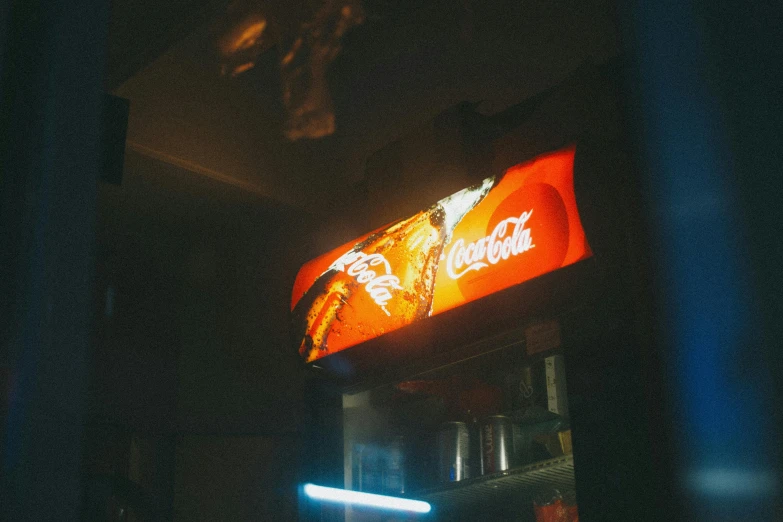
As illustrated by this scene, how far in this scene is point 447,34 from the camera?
2.86 metres

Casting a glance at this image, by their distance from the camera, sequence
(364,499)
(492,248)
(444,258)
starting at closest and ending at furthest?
1. (492,248)
2. (444,258)
3. (364,499)

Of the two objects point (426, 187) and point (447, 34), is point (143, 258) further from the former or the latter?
point (447, 34)

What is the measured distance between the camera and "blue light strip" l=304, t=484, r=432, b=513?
8.91ft

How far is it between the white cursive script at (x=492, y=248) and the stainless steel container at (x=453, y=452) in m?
0.68

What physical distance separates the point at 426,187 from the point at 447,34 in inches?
25.2

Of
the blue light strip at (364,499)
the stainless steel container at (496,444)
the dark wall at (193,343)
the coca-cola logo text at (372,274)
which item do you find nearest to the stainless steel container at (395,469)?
the blue light strip at (364,499)

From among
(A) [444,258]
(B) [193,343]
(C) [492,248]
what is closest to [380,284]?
(A) [444,258]

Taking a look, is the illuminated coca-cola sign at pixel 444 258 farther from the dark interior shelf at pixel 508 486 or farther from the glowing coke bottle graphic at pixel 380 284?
the dark interior shelf at pixel 508 486

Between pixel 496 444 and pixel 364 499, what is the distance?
64 cm

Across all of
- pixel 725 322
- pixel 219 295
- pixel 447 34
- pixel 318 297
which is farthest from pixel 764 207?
pixel 219 295

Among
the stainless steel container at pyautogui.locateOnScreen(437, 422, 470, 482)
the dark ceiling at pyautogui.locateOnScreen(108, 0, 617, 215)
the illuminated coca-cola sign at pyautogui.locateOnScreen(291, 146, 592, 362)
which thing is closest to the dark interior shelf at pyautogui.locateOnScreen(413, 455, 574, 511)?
the stainless steel container at pyautogui.locateOnScreen(437, 422, 470, 482)

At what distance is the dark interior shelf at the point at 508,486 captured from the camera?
254cm

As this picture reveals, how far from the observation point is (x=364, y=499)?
2969mm

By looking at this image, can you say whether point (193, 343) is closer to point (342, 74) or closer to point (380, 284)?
point (380, 284)
